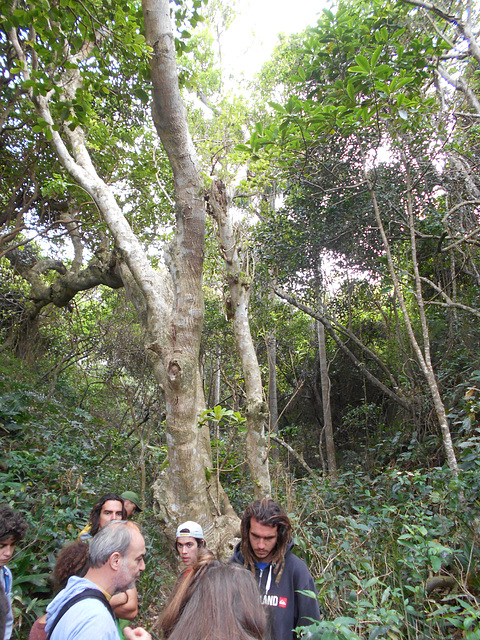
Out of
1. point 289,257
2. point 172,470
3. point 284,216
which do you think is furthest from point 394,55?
point 172,470

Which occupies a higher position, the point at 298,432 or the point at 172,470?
the point at 298,432

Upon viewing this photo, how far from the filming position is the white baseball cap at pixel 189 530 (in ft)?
8.13

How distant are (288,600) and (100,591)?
96cm

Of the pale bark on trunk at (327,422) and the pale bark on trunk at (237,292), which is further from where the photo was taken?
the pale bark on trunk at (327,422)

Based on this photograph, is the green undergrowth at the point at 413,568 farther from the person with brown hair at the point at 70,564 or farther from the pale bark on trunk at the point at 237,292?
the person with brown hair at the point at 70,564

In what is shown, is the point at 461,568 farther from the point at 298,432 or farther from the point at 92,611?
the point at 298,432

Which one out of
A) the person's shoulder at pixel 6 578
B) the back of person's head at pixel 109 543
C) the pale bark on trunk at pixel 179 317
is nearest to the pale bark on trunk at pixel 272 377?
the pale bark on trunk at pixel 179 317

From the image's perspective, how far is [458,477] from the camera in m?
3.27

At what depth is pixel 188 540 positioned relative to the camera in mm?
2467

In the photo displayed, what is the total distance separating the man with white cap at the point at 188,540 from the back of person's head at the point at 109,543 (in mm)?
754

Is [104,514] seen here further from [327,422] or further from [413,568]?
[327,422]

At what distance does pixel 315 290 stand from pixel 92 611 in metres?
6.50

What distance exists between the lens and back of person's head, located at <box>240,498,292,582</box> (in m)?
2.11

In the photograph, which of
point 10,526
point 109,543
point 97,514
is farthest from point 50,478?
point 109,543
